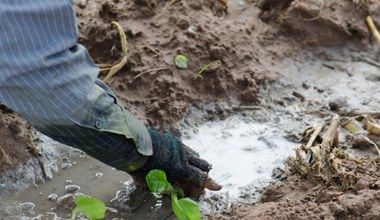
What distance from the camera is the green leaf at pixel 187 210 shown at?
9.76 feet

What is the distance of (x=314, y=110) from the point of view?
12.9ft

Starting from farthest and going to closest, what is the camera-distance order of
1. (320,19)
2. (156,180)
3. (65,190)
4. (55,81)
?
(320,19)
(65,190)
(156,180)
(55,81)

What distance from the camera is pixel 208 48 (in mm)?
4105

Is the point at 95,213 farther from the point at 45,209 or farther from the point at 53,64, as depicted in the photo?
the point at 53,64

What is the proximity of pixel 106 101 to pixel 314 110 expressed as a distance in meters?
1.43

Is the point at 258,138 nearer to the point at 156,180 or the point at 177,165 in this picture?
the point at 177,165

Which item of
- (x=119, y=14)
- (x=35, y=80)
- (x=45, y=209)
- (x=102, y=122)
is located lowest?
(x=45, y=209)

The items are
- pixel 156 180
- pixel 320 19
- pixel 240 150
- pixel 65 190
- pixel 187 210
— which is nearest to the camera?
pixel 187 210

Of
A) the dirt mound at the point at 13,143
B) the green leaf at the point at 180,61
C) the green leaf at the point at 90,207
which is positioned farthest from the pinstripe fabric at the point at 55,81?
the green leaf at the point at 180,61

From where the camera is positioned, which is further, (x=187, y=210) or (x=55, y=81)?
(x=187, y=210)

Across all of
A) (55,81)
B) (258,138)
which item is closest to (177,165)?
(258,138)

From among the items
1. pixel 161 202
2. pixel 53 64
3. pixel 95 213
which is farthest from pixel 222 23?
pixel 53 64

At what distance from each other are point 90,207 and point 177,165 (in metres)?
0.39

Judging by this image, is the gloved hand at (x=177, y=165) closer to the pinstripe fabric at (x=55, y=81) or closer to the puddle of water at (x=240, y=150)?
the puddle of water at (x=240, y=150)
